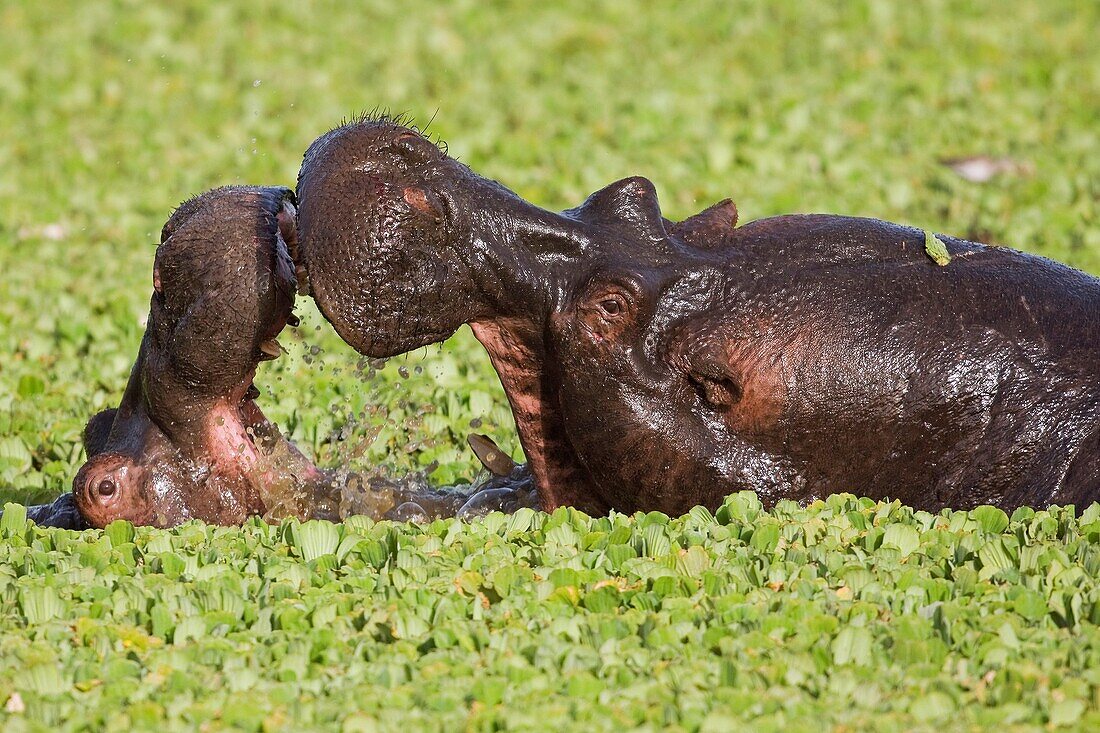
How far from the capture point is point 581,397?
3799 millimetres

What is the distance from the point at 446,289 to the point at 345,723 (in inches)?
44.6

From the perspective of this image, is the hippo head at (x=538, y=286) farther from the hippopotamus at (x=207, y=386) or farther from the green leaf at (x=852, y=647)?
the green leaf at (x=852, y=647)

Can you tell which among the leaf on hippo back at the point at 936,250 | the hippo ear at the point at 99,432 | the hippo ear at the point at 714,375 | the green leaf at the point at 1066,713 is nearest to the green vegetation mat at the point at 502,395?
the green leaf at the point at 1066,713

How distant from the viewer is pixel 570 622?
3.38m

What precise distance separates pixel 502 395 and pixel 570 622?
280 cm

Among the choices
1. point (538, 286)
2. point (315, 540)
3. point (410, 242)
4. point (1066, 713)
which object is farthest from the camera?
point (315, 540)

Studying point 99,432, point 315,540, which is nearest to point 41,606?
point 315,540

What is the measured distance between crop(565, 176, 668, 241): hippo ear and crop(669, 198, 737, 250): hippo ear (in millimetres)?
82

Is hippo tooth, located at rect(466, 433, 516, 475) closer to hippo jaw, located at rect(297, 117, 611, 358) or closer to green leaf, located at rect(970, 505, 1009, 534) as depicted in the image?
hippo jaw, located at rect(297, 117, 611, 358)

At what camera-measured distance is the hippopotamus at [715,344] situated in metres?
3.74

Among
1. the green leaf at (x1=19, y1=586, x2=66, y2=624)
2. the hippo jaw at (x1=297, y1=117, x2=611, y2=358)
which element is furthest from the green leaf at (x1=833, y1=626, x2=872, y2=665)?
the green leaf at (x1=19, y1=586, x2=66, y2=624)

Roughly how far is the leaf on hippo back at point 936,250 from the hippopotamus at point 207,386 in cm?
152

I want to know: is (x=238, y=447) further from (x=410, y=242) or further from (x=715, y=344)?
(x=715, y=344)

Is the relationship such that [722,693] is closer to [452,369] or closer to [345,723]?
[345,723]
